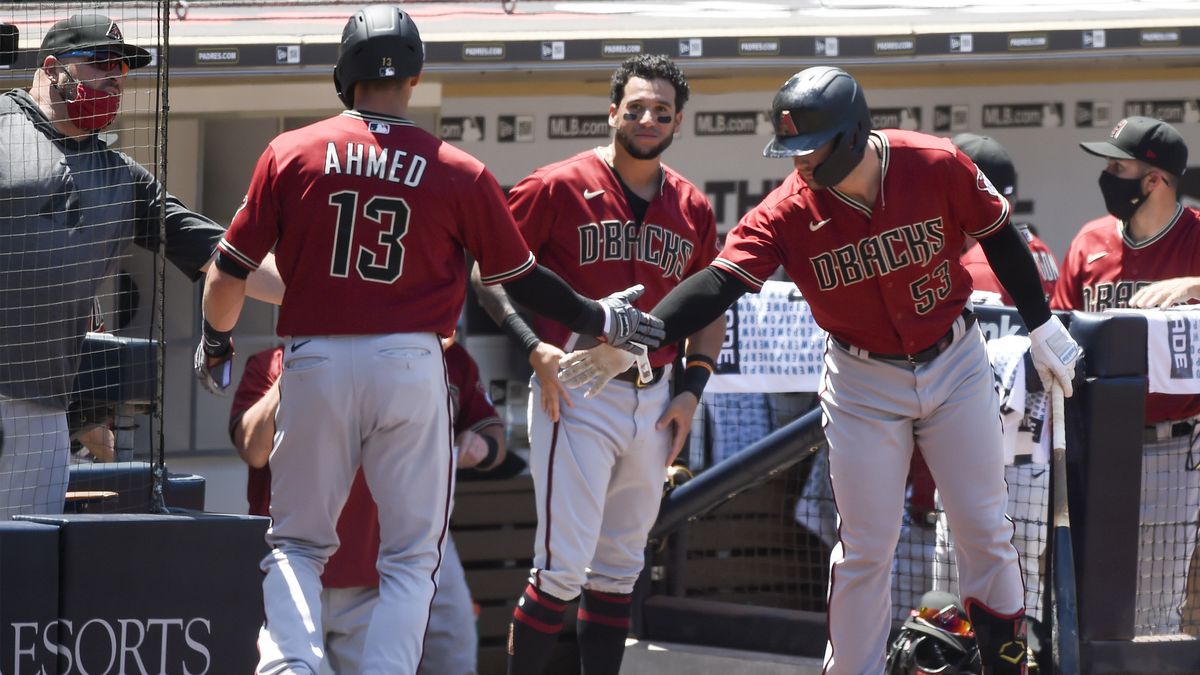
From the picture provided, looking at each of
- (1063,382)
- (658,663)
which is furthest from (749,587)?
(1063,382)

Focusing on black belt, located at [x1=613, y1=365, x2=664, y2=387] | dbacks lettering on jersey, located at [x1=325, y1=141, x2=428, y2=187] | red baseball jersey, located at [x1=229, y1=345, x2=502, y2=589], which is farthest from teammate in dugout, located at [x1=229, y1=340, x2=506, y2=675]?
dbacks lettering on jersey, located at [x1=325, y1=141, x2=428, y2=187]

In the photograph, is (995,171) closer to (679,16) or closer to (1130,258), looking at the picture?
(1130,258)

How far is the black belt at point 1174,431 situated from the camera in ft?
17.1

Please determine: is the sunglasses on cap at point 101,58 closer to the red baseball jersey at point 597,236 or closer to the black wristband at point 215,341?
the black wristband at point 215,341

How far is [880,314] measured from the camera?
14.2ft

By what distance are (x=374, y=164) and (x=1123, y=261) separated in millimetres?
3223

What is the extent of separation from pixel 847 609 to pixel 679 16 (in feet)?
10.2

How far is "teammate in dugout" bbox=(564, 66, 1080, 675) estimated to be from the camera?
4.25m

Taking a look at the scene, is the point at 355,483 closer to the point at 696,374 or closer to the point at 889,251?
the point at 696,374

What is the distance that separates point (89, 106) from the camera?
4539mm

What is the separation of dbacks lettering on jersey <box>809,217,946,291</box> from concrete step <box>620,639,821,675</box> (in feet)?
5.35

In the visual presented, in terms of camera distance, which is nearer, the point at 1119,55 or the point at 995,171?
the point at 995,171

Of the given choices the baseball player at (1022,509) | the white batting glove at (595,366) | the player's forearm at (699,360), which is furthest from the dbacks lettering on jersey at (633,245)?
the baseball player at (1022,509)

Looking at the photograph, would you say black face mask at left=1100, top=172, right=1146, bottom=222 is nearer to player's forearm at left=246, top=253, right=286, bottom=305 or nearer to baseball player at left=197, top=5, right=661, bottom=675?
baseball player at left=197, top=5, right=661, bottom=675
